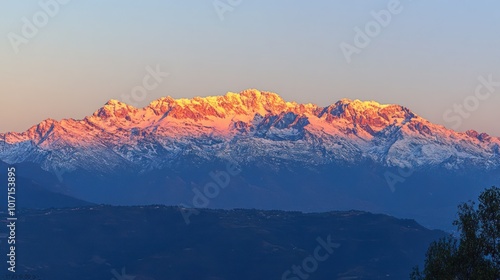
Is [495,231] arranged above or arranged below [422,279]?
above

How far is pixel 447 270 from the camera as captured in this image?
146 metres

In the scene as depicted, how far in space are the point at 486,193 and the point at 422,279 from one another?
15.2 m

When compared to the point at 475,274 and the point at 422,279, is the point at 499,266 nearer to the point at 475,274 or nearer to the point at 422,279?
the point at 475,274

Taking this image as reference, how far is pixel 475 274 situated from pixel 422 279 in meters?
10.8

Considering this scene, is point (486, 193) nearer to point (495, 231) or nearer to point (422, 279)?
point (495, 231)

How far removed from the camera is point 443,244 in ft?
497

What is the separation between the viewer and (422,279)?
494 feet

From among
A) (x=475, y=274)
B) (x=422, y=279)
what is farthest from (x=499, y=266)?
(x=422, y=279)

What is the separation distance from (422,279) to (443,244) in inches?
233

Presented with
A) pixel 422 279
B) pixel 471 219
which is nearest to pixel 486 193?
pixel 471 219

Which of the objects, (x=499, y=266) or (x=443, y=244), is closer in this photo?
(x=499, y=266)

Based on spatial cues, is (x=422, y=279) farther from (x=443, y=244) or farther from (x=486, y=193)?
(x=486, y=193)

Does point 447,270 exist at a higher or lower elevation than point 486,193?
lower

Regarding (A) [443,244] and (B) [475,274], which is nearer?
(B) [475,274]
